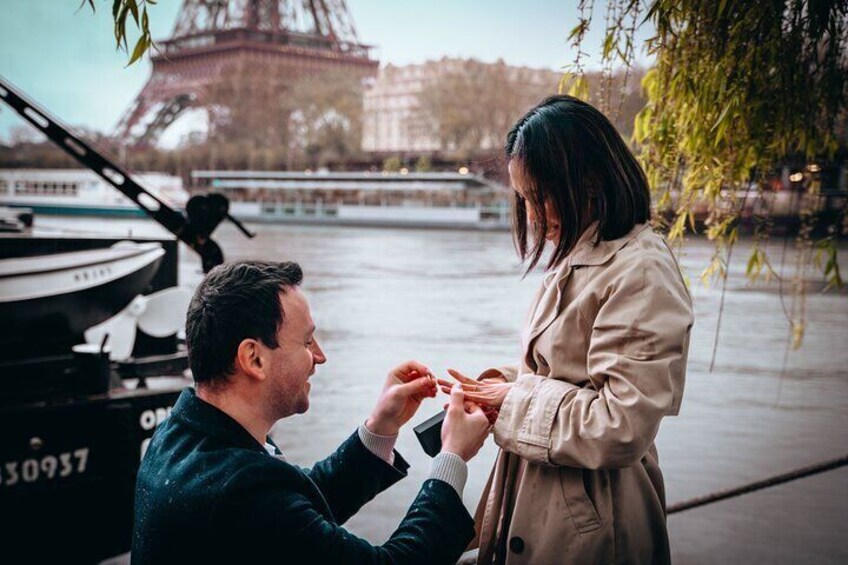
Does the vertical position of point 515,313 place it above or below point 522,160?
below

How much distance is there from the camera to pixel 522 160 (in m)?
1.57

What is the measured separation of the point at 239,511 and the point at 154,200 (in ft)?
10.4

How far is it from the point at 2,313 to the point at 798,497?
4.53 meters

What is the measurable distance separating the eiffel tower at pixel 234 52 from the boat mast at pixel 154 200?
31243 millimetres

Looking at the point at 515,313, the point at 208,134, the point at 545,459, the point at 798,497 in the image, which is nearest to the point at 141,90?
the point at 208,134

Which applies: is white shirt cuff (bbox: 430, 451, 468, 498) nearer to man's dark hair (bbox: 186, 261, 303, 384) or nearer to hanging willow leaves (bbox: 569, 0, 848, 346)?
man's dark hair (bbox: 186, 261, 303, 384)

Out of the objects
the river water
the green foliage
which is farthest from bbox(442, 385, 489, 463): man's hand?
the green foliage

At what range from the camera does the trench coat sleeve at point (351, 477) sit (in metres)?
1.75

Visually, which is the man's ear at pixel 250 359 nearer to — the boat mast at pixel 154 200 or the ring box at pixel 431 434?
the ring box at pixel 431 434

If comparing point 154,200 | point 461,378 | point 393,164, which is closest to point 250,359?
point 461,378

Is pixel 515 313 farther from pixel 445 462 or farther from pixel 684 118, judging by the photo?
pixel 445 462

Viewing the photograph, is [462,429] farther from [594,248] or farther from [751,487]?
[751,487]

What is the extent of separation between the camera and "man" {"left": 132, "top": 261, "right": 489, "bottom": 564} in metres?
1.29

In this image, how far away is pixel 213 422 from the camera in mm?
1375
